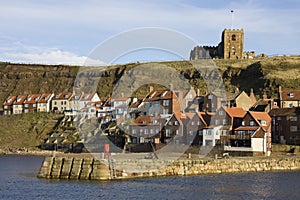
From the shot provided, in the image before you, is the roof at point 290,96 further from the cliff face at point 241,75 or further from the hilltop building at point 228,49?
the hilltop building at point 228,49

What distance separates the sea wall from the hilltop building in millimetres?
104047

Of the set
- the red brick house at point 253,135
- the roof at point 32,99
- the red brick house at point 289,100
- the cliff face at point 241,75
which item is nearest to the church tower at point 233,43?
the cliff face at point 241,75

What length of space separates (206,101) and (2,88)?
12774 cm

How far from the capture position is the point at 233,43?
16325cm

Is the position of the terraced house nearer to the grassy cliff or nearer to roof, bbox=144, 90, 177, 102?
the grassy cliff

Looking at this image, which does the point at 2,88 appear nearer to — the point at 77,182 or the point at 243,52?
the point at 243,52

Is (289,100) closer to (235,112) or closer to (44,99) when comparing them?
(235,112)

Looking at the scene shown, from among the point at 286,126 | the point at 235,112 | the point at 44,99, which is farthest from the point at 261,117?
the point at 44,99

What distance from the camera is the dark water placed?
41.7m

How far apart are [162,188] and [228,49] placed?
12454 centimetres

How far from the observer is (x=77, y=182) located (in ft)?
159

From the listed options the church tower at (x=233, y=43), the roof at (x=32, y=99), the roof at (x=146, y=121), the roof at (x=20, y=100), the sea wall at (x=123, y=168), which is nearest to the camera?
the sea wall at (x=123, y=168)

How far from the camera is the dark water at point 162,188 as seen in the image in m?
41.7

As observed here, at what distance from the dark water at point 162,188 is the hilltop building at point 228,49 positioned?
108551 mm
